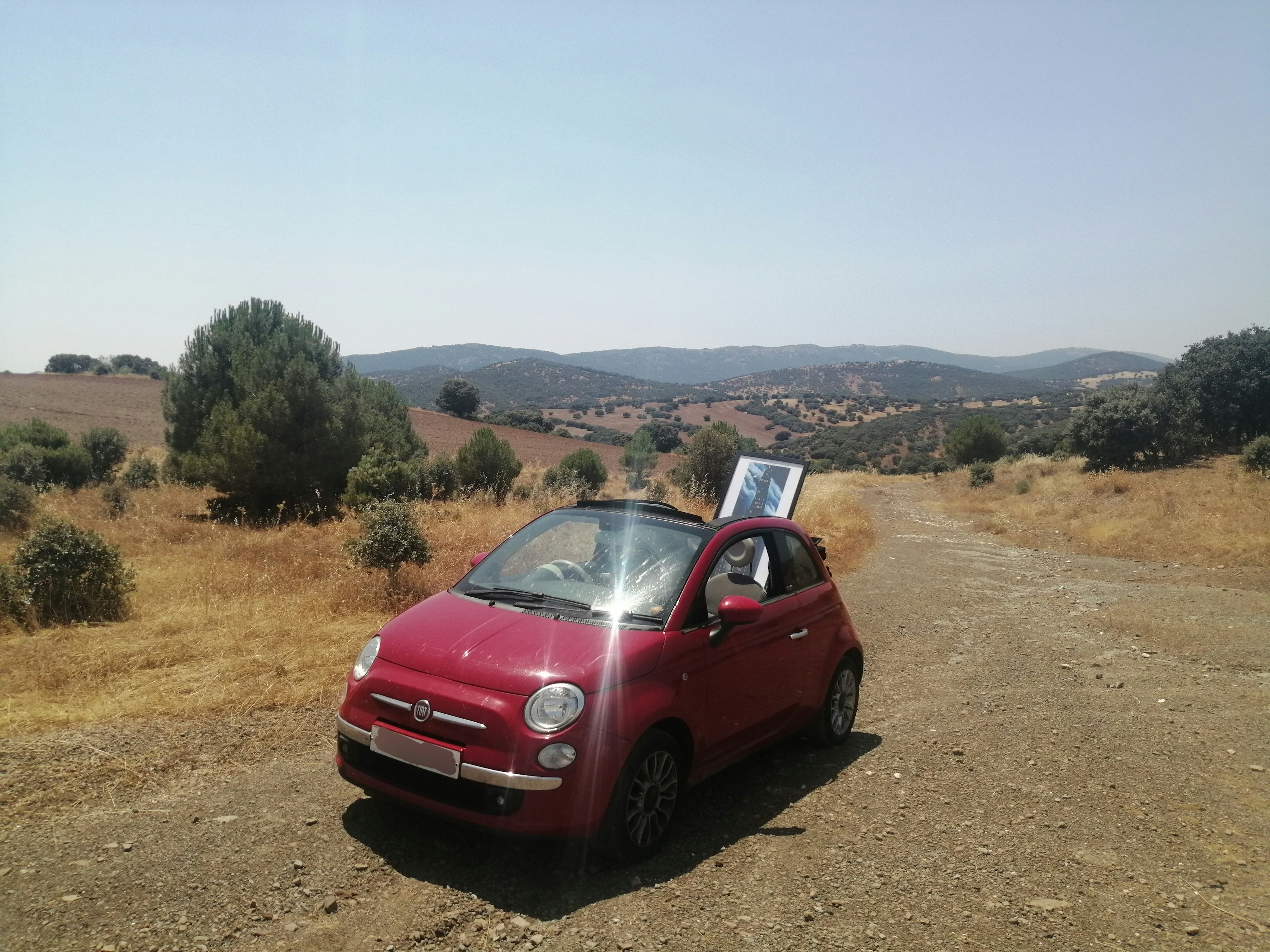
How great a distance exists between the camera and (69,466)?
22.5m

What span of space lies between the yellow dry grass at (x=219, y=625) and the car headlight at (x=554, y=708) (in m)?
2.86

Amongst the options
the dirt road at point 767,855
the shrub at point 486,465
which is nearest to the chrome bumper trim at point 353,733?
the dirt road at point 767,855

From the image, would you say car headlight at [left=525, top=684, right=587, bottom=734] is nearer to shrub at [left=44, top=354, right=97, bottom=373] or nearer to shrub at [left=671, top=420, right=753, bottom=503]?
shrub at [left=671, top=420, right=753, bottom=503]

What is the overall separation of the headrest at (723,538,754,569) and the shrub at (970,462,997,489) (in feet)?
107

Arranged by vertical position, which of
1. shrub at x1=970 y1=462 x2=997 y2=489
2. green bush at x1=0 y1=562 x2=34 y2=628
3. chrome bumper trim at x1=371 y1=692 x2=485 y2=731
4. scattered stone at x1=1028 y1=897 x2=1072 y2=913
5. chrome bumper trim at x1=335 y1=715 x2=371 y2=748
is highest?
chrome bumper trim at x1=371 y1=692 x2=485 y2=731

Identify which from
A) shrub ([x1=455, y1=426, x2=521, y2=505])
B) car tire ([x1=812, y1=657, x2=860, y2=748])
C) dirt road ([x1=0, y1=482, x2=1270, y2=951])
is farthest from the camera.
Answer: shrub ([x1=455, y1=426, x2=521, y2=505])

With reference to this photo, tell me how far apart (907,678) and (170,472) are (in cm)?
2178

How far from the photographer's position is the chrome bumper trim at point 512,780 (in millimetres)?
3432

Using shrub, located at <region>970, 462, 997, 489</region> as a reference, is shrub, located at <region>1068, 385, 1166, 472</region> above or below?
above

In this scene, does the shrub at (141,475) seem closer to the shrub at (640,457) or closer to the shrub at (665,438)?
the shrub at (640,457)

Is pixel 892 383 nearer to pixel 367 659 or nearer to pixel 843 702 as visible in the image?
pixel 843 702

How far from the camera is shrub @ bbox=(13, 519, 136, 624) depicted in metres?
7.74

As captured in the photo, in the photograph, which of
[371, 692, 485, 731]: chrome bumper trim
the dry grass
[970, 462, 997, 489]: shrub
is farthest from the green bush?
[970, 462, 997, 489]: shrub

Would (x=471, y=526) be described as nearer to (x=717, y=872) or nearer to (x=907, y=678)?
(x=907, y=678)
